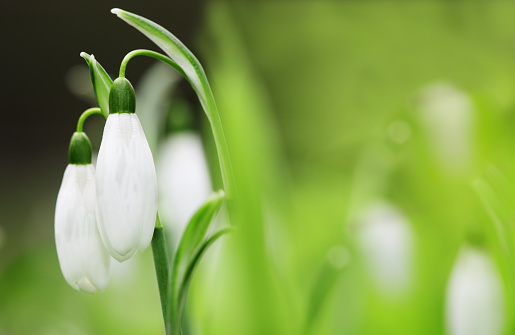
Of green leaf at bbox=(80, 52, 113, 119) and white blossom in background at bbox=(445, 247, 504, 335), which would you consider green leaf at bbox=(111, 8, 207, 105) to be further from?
white blossom in background at bbox=(445, 247, 504, 335)

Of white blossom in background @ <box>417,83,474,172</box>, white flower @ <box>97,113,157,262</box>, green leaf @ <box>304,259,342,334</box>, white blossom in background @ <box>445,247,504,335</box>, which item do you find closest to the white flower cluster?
white flower @ <box>97,113,157,262</box>

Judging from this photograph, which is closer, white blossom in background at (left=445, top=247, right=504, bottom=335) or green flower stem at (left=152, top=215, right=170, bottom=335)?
green flower stem at (left=152, top=215, right=170, bottom=335)

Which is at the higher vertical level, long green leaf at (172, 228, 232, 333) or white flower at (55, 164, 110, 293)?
white flower at (55, 164, 110, 293)

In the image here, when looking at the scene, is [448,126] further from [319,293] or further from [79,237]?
[79,237]

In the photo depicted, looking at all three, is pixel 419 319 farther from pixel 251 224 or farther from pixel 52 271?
pixel 52 271

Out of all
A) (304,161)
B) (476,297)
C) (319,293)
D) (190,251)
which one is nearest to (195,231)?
(190,251)

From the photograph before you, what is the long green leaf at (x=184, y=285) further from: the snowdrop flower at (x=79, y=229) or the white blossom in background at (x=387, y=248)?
the white blossom in background at (x=387, y=248)
